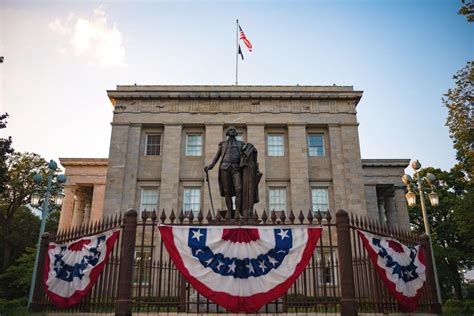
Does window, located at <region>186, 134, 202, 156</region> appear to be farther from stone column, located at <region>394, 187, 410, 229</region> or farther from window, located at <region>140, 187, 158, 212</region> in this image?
stone column, located at <region>394, 187, 410, 229</region>

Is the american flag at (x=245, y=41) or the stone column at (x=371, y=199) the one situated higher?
the american flag at (x=245, y=41)

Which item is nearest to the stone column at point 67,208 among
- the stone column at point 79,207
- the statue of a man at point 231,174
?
the stone column at point 79,207

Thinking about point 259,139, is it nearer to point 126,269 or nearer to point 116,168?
point 116,168

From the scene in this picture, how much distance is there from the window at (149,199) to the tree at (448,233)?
23128 mm

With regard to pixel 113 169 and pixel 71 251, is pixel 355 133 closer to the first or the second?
pixel 113 169

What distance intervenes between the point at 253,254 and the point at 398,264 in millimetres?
3404

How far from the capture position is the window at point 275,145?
1057 inches

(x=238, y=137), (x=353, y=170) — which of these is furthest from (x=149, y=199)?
(x=353, y=170)

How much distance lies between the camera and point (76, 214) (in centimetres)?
3106

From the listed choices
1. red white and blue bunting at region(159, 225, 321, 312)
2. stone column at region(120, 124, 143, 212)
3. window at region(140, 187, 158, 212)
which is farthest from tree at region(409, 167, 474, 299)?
red white and blue bunting at region(159, 225, 321, 312)

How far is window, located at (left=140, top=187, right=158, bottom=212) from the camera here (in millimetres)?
25250

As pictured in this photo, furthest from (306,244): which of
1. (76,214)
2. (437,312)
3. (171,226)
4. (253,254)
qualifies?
(76,214)

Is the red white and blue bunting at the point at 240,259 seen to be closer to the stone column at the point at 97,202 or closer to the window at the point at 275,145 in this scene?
the window at the point at 275,145

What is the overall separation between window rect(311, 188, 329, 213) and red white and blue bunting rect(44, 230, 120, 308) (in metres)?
18.6
